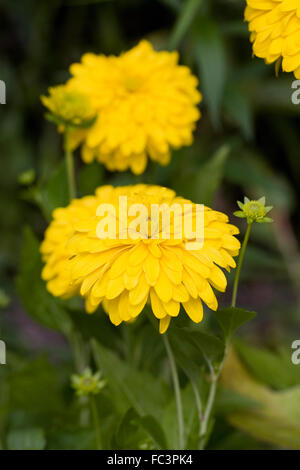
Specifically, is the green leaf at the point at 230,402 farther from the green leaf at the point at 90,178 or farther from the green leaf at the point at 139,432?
the green leaf at the point at 90,178

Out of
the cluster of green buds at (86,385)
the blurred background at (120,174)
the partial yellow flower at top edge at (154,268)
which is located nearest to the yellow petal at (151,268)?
the partial yellow flower at top edge at (154,268)

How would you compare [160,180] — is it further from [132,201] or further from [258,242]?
[258,242]

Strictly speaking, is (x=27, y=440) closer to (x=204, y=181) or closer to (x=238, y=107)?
(x=204, y=181)

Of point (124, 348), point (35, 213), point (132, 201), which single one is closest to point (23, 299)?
point (124, 348)

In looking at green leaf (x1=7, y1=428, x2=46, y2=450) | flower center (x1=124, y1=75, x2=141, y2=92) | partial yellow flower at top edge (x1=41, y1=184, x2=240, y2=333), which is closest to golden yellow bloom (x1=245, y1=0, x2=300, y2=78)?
partial yellow flower at top edge (x1=41, y1=184, x2=240, y2=333)

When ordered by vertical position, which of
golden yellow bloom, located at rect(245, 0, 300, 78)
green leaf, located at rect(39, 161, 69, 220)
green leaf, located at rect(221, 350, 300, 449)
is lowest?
green leaf, located at rect(221, 350, 300, 449)

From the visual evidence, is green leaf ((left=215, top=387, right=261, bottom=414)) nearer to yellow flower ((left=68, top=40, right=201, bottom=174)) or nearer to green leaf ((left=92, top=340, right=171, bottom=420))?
green leaf ((left=92, top=340, right=171, bottom=420))

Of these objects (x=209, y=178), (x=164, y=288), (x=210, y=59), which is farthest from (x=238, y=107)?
(x=164, y=288)
